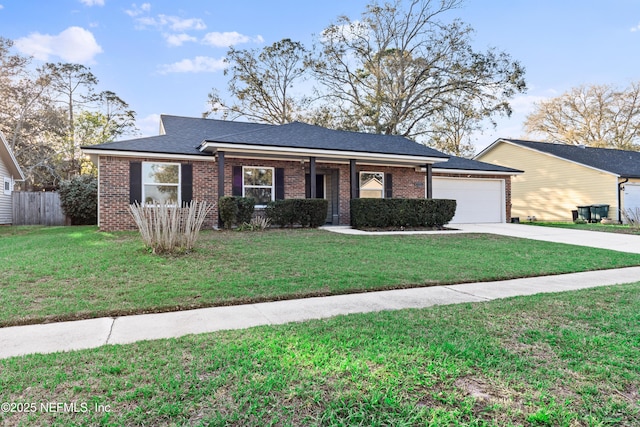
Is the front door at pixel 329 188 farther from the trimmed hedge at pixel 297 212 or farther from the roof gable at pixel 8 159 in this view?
the roof gable at pixel 8 159

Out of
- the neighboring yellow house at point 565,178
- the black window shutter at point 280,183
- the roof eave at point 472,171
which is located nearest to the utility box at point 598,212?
the neighboring yellow house at point 565,178

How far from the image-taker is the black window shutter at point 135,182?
11617 millimetres

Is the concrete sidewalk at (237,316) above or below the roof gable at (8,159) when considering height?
below

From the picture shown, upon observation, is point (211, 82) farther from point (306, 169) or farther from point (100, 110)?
point (306, 169)

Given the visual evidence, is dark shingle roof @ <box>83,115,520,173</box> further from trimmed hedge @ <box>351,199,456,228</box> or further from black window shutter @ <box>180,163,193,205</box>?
trimmed hedge @ <box>351,199,456,228</box>

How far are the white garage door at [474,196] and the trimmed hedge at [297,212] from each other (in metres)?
6.57

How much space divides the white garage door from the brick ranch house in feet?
0.15

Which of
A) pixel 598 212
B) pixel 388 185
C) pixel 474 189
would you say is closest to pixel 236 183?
pixel 388 185

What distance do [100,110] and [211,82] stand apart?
9029 millimetres

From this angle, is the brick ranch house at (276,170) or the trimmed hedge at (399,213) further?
the trimmed hedge at (399,213)

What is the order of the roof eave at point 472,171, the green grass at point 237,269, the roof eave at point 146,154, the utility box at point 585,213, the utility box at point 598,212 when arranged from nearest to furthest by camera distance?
the green grass at point 237,269
the roof eave at point 146,154
the roof eave at point 472,171
the utility box at point 598,212
the utility box at point 585,213

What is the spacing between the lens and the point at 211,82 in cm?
2480

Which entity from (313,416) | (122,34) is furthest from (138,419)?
(122,34)

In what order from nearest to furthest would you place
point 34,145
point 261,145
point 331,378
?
point 331,378 → point 261,145 → point 34,145
